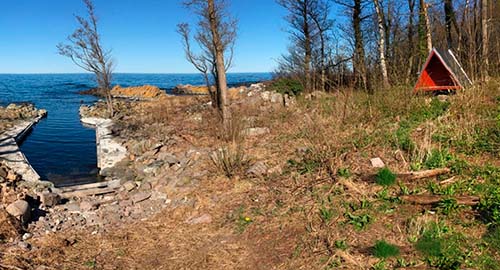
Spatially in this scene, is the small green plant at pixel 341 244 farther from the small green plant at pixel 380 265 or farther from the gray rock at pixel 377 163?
the gray rock at pixel 377 163

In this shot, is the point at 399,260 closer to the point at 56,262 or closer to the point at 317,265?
the point at 317,265

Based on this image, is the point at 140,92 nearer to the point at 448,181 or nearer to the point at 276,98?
the point at 276,98

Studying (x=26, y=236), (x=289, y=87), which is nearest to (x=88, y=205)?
(x=26, y=236)

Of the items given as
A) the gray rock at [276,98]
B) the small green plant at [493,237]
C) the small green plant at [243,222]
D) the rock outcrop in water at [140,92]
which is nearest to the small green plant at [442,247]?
the small green plant at [493,237]

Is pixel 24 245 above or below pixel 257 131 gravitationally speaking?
below

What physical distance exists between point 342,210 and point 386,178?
80 centimetres

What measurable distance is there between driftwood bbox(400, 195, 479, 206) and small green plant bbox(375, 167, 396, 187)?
0.40 m

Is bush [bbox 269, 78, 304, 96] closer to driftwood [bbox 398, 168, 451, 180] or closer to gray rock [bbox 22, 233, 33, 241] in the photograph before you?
driftwood [bbox 398, 168, 451, 180]

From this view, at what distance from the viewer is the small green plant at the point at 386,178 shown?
460cm

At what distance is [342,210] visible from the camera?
432 cm

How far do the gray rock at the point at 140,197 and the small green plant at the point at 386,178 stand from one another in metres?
3.94

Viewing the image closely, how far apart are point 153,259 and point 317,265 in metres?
1.92

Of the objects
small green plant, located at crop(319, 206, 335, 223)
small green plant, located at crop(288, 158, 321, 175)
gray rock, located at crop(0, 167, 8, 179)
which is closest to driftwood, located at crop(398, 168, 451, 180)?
small green plant, located at crop(319, 206, 335, 223)

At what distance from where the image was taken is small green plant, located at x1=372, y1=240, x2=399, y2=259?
328 cm
